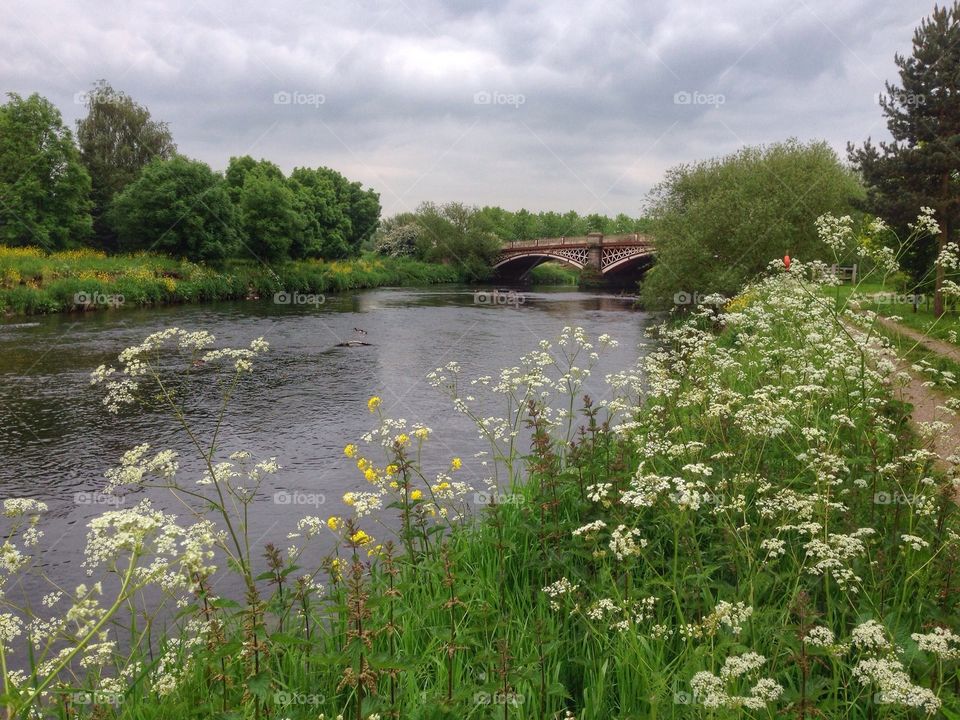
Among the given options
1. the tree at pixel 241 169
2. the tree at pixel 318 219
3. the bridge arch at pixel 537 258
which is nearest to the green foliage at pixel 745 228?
the bridge arch at pixel 537 258

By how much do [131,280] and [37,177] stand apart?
1214cm

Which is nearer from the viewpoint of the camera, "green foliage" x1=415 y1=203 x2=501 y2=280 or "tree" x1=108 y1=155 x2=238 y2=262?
"tree" x1=108 y1=155 x2=238 y2=262

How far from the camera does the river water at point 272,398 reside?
843 cm

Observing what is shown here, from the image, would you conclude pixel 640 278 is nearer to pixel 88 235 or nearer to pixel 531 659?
pixel 88 235

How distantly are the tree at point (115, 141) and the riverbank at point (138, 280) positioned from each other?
1224 cm

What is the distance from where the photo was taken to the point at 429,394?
47.3 ft

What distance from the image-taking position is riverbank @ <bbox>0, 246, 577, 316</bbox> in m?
25.9

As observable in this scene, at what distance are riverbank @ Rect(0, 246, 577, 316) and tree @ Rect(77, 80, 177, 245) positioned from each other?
12238 millimetres

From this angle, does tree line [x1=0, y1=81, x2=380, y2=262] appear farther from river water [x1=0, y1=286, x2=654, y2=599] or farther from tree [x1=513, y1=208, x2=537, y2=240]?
tree [x1=513, y1=208, x2=537, y2=240]

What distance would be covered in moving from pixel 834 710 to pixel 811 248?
27099 mm

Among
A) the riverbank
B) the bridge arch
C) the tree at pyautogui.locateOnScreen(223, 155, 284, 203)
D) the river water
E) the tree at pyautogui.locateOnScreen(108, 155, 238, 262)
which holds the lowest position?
the river water

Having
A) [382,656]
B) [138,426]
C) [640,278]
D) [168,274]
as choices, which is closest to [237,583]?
Answer: [382,656]

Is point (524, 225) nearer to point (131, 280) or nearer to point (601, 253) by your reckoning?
point (601, 253)

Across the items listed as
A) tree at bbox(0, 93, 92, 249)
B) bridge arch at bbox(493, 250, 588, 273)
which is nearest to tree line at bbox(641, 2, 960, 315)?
bridge arch at bbox(493, 250, 588, 273)
